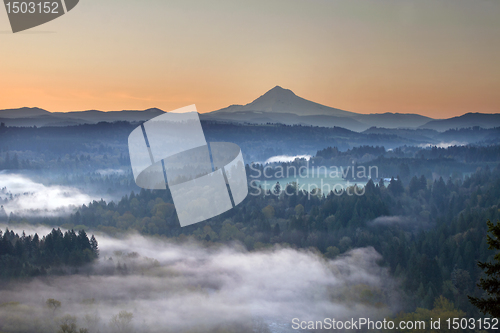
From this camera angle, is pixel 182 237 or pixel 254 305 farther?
pixel 182 237

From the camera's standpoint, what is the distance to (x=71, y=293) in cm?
9825

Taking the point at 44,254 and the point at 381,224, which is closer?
the point at 44,254

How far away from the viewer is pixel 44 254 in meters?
100

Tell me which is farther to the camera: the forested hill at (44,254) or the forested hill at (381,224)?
the forested hill at (44,254)

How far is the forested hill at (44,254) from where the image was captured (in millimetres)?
98750

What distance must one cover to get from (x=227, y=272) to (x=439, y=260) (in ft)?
169

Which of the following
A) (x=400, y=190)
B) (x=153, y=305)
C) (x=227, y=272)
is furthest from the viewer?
(x=400, y=190)

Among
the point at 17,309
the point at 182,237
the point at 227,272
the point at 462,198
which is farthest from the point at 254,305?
the point at 462,198

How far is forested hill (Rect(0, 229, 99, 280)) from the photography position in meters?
98.8

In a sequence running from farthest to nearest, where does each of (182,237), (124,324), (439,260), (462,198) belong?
(462,198), (182,237), (124,324), (439,260)

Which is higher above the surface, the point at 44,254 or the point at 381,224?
the point at 381,224

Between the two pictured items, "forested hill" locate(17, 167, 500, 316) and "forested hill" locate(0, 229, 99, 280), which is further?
"forested hill" locate(0, 229, 99, 280)

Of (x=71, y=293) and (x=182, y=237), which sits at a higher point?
(x=182, y=237)

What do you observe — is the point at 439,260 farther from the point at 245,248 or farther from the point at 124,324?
the point at 124,324
